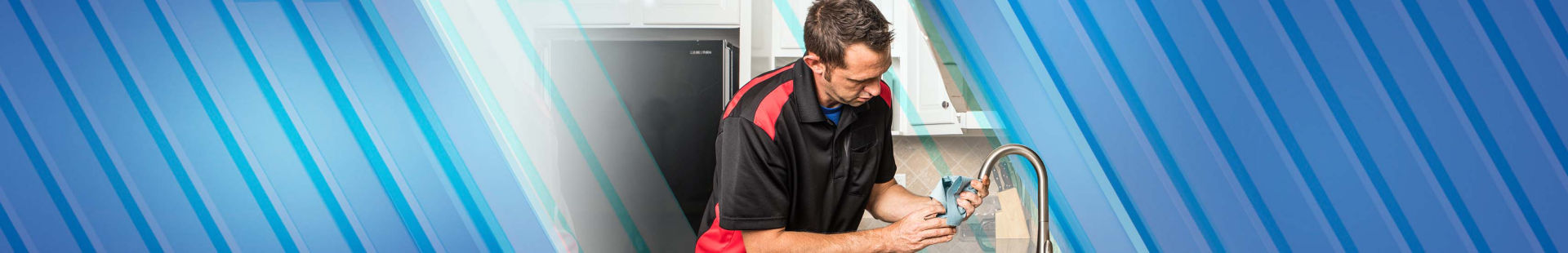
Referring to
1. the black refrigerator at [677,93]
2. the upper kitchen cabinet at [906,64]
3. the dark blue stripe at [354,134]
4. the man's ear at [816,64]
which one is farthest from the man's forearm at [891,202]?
the dark blue stripe at [354,134]

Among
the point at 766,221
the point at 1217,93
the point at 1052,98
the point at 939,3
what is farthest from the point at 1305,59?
the point at 939,3

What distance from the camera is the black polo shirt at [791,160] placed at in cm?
118

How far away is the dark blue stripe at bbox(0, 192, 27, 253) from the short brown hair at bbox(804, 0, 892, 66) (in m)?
2.08

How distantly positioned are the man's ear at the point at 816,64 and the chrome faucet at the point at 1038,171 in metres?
0.26

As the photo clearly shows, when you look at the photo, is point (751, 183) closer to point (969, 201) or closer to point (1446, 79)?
point (969, 201)

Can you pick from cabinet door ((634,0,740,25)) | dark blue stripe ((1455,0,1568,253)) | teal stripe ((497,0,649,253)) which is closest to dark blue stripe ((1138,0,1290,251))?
dark blue stripe ((1455,0,1568,253))

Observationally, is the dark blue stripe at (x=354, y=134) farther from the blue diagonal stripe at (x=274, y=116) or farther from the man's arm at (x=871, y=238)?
the man's arm at (x=871, y=238)

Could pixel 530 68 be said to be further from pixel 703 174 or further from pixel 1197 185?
pixel 1197 185

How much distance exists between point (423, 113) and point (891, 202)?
1859mm

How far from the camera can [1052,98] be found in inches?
63.1

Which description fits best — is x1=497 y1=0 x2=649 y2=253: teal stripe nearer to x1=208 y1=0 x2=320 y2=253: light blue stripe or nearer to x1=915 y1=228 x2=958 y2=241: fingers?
x1=208 y1=0 x2=320 y2=253: light blue stripe

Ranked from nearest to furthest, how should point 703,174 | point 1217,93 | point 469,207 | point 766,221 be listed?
point 766,221 < point 1217,93 < point 703,174 < point 469,207

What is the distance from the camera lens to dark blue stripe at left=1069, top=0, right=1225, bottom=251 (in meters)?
1.37

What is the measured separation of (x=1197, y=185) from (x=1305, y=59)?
0.91 ft
